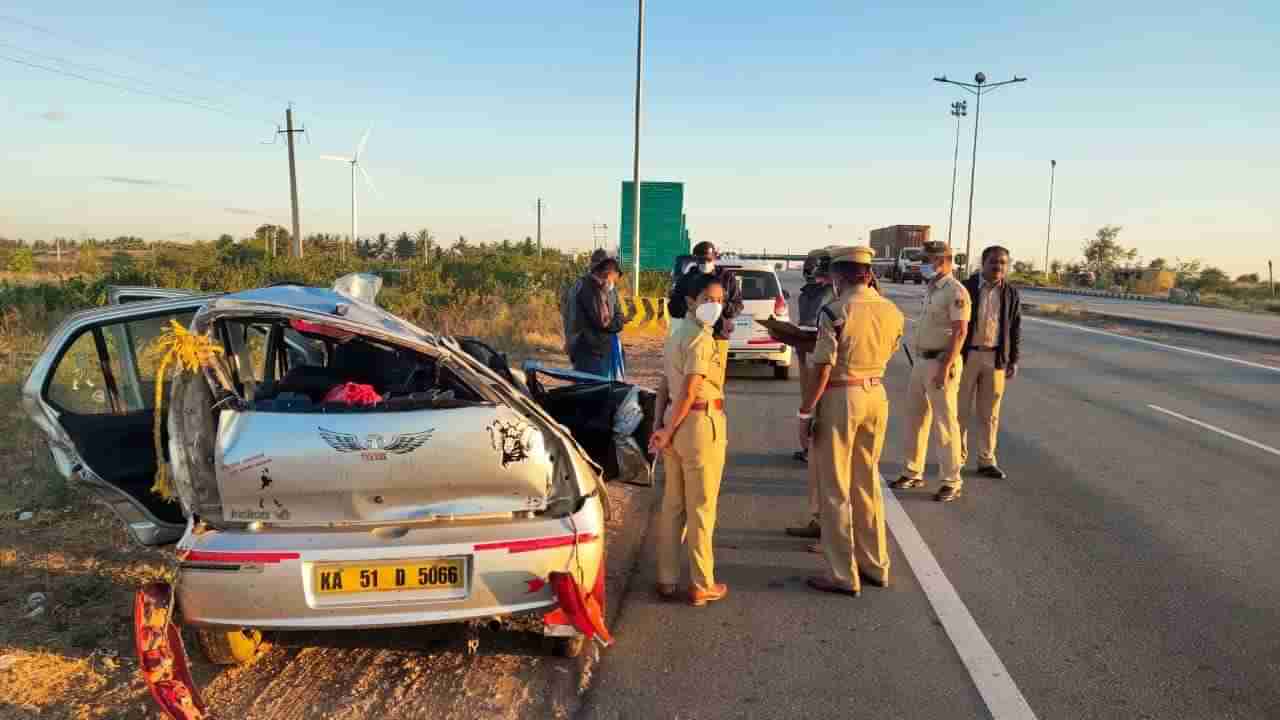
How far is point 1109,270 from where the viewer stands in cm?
6088

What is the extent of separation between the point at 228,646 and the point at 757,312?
956 cm

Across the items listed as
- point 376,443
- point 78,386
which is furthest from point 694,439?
point 78,386

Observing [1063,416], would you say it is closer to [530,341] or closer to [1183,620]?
[1183,620]

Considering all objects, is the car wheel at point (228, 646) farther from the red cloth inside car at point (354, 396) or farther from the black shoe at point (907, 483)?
the black shoe at point (907, 483)

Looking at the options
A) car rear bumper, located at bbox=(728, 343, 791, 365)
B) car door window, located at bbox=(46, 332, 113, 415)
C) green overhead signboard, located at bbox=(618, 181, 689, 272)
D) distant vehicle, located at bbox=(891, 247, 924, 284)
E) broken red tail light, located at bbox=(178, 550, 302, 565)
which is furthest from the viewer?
distant vehicle, located at bbox=(891, 247, 924, 284)

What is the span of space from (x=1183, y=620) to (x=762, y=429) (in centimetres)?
495

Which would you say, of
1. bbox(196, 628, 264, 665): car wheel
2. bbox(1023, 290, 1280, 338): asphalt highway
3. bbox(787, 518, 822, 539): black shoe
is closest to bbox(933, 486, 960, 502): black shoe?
bbox(787, 518, 822, 539): black shoe

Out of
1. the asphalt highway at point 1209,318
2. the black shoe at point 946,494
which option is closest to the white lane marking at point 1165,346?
the asphalt highway at point 1209,318

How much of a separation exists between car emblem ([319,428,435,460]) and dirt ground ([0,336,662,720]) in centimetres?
98

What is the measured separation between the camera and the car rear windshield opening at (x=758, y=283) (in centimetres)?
1254

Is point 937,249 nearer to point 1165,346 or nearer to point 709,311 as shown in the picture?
point 709,311

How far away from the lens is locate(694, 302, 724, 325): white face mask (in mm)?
4023

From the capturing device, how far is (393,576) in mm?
3291

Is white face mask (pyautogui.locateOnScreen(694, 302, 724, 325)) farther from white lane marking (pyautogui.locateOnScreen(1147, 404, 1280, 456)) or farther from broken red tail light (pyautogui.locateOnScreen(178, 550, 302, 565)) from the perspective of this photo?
white lane marking (pyautogui.locateOnScreen(1147, 404, 1280, 456))
